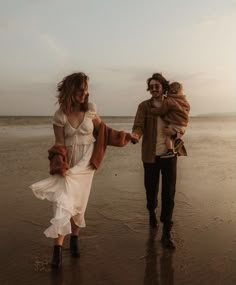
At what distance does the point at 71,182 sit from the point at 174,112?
1.71m

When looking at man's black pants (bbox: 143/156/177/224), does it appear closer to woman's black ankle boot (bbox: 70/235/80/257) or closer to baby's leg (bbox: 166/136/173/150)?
baby's leg (bbox: 166/136/173/150)

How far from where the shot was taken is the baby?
539 centimetres

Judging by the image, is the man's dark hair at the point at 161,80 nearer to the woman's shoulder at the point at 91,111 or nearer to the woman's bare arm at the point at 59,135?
the woman's shoulder at the point at 91,111

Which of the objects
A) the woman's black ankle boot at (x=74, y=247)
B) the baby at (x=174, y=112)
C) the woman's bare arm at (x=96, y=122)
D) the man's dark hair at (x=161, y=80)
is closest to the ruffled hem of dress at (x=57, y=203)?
the woman's black ankle boot at (x=74, y=247)

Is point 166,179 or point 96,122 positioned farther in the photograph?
point 166,179

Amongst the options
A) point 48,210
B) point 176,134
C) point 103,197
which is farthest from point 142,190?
point 176,134

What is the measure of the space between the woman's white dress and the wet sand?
0.47 m

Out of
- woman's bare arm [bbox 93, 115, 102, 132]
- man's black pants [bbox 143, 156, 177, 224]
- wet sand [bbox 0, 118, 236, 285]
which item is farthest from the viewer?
man's black pants [bbox 143, 156, 177, 224]

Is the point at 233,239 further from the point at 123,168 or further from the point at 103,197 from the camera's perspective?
the point at 123,168

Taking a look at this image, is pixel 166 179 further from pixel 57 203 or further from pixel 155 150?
pixel 57 203

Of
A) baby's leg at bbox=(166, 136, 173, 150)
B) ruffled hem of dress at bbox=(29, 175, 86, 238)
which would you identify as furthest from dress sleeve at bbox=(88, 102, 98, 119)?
baby's leg at bbox=(166, 136, 173, 150)

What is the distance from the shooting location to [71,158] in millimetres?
4746

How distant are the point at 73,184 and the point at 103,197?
3058mm

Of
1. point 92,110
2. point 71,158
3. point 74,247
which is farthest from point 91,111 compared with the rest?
point 74,247
